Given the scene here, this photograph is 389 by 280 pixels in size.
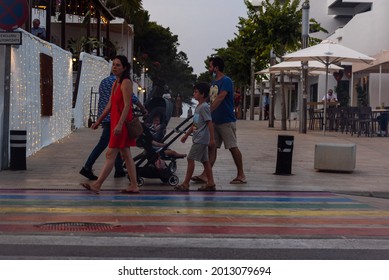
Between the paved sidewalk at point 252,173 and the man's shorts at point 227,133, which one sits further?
the paved sidewalk at point 252,173

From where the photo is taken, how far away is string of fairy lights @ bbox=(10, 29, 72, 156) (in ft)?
50.1

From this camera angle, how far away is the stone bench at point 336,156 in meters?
14.8

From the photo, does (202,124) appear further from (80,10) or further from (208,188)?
(80,10)

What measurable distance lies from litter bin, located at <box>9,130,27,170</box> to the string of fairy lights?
1.05 meters

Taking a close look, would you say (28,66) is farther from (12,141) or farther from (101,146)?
(101,146)

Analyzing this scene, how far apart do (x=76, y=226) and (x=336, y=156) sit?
7.55 metres

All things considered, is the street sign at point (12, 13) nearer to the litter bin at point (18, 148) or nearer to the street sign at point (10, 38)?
the street sign at point (10, 38)

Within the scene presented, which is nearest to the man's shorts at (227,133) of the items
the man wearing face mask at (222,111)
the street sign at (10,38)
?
the man wearing face mask at (222,111)

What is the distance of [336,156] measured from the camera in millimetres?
14914

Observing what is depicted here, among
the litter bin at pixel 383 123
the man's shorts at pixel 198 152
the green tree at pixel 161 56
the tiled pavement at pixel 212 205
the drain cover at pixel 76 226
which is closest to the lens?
the drain cover at pixel 76 226

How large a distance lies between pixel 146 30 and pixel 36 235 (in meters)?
77.2

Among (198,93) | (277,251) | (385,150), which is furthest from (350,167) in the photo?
(277,251)

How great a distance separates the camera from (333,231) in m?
8.59

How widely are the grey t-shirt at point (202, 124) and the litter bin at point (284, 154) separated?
2760 mm
